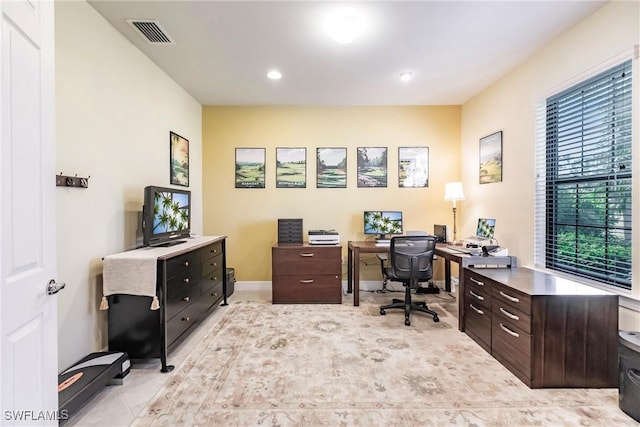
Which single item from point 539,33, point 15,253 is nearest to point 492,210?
point 539,33

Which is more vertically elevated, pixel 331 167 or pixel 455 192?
pixel 331 167

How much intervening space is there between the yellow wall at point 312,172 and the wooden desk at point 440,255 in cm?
45

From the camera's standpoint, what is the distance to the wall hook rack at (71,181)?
1.91 metres

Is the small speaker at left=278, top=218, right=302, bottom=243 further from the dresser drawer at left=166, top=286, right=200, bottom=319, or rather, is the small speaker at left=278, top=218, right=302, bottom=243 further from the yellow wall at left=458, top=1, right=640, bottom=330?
the yellow wall at left=458, top=1, right=640, bottom=330

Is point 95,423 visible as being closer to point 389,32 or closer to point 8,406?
point 8,406

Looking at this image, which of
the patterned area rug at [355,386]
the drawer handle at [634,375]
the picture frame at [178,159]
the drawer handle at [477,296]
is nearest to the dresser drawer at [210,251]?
the patterned area rug at [355,386]

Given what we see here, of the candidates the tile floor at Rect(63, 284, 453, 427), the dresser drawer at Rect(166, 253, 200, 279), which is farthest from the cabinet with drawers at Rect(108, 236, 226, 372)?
the tile floor at Rect(63, 284, 453, 427)

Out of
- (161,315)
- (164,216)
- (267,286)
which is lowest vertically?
(267,286)

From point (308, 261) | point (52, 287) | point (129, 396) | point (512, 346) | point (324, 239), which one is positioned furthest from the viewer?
point (324, 239)

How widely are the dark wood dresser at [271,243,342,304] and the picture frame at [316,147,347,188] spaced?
1080 millimetres

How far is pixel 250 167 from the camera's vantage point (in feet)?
14.0

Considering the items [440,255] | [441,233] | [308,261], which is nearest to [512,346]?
[440,255]

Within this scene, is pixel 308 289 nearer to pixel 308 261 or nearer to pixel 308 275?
pixel 308 275

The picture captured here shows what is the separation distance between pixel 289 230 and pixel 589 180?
10.2ft
